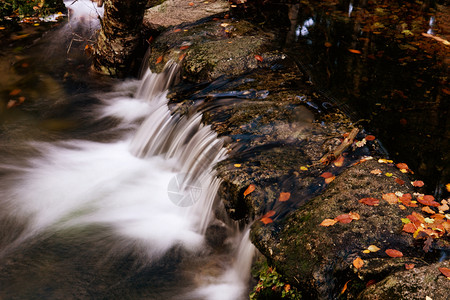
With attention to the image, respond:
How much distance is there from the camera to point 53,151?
5926 mm

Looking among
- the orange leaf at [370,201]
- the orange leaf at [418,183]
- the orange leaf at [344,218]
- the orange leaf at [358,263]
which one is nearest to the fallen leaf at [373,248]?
the orange leaf at [358,263]

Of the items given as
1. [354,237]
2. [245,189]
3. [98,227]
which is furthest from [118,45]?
[354,237]

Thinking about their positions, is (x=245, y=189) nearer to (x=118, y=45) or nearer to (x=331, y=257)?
(x=331, y=257)

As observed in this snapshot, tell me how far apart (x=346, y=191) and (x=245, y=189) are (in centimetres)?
103

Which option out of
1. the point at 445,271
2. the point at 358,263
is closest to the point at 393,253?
the point at 358,263

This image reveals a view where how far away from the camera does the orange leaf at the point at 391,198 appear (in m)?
3.62

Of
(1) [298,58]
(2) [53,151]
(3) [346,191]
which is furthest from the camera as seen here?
(1) [298,58]

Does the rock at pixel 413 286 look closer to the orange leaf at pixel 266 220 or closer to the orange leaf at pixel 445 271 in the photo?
the orange leaf at pixel 445 271

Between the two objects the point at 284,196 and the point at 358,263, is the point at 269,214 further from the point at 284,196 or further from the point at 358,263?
the point at 358,263

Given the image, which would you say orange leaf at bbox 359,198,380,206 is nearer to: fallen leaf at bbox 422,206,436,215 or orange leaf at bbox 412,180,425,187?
fallen leaf at bbox 422,206,436,215

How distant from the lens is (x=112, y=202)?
5160 millimetres

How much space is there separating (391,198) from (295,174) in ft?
3.28

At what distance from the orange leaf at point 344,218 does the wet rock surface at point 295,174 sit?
0.06 metres

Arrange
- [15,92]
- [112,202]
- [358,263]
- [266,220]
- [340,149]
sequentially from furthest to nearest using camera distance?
[15,92] < [112,202] < [340,149] < [266,220] < [358,263]
